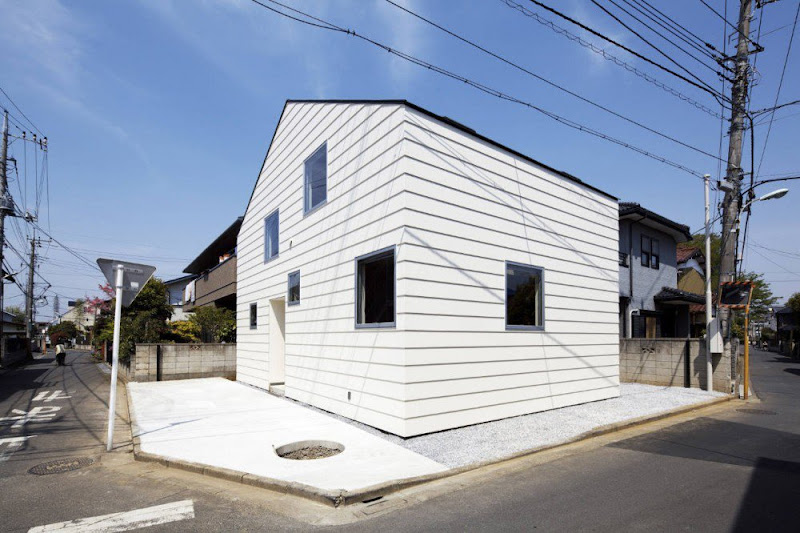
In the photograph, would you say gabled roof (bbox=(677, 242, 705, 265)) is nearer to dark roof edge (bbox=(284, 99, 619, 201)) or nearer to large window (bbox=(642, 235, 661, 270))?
large window (bbox=(642, 235, 661, 270))

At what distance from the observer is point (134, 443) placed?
7090 mm

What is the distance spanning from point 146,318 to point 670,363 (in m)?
18.7

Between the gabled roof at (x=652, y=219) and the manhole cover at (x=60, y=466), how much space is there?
57.4 feet

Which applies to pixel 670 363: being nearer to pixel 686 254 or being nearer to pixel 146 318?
pixel 686 254

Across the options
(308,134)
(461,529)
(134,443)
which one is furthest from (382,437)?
(308,134)

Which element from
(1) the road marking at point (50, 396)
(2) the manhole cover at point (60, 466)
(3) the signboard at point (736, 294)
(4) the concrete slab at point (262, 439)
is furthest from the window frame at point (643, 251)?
(1) the road marking at point (50, 396)

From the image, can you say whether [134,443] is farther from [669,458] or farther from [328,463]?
[669,458]

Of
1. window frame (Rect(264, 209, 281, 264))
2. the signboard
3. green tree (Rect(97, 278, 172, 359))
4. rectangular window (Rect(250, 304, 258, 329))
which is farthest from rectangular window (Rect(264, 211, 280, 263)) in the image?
the signboard

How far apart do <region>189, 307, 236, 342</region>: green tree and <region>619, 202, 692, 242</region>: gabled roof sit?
15929 mm

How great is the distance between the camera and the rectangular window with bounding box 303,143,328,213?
33.1 feet

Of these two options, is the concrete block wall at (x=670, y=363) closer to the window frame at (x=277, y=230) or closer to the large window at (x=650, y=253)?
the large window at (x=650, y=253)

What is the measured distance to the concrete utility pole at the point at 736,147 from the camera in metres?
12.6

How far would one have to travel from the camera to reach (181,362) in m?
16.1

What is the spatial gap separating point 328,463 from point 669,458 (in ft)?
14.6
